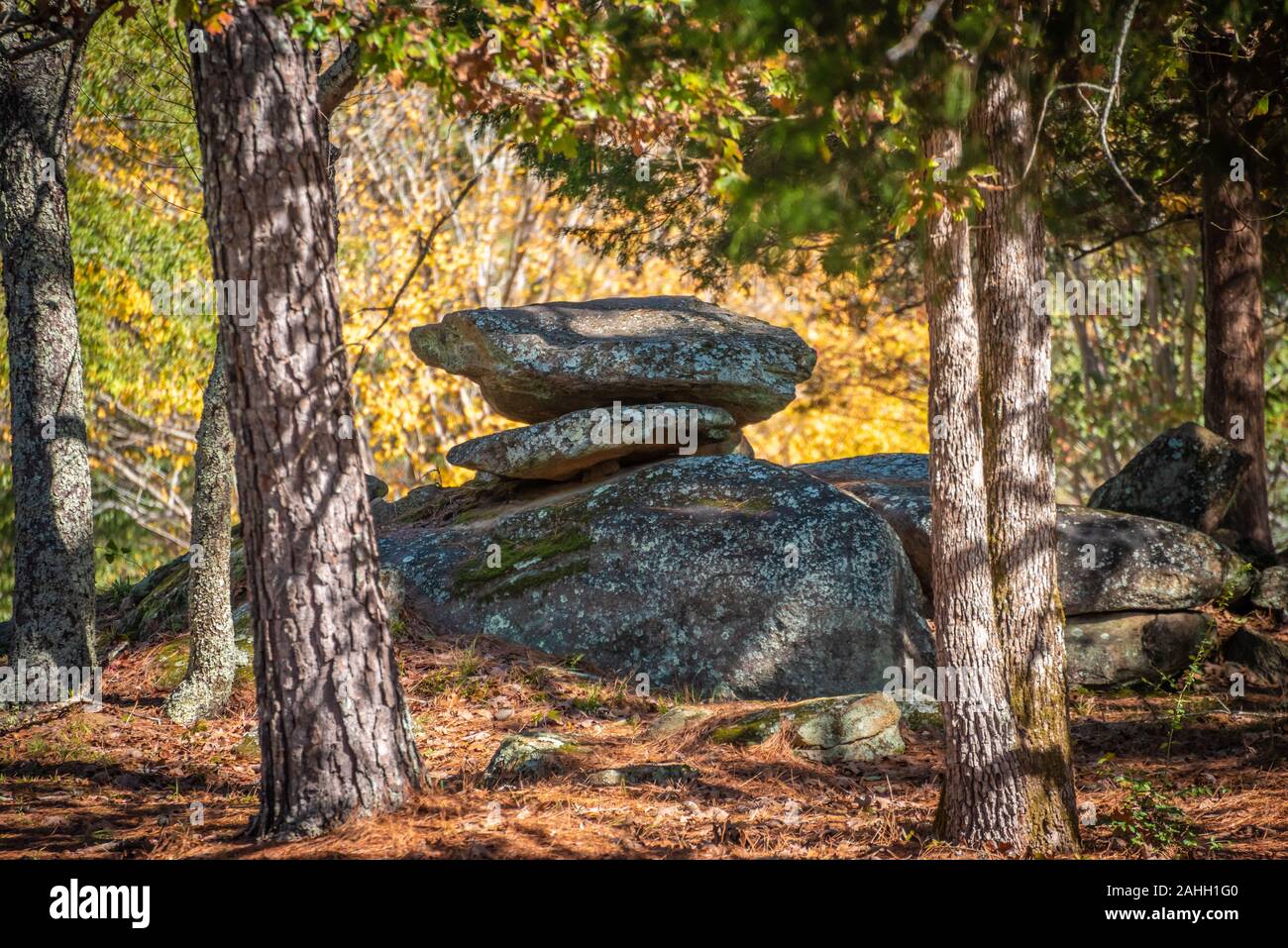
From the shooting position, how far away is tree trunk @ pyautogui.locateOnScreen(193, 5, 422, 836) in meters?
4.72

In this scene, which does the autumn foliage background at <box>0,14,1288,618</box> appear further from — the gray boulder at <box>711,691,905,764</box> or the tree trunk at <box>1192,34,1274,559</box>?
the gray boulder at <box>711,691,905,764</box>

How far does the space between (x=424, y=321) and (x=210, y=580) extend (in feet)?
42.3

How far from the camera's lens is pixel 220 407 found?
278 inches

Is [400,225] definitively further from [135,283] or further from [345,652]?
[345,652]

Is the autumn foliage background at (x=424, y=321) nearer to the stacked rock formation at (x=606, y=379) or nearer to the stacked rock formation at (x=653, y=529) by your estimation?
the stacked rock formation at (x=606, y=379)

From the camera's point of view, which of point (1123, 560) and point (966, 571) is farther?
point (1123, 560)

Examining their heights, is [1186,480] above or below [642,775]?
above

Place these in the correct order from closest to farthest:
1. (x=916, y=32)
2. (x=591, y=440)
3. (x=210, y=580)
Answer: (x=916, y=32) < (x=210, y=580) < (x=591, y=440)

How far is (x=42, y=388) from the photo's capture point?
293 inches

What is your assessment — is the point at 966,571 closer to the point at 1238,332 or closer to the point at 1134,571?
the point at 1134,571

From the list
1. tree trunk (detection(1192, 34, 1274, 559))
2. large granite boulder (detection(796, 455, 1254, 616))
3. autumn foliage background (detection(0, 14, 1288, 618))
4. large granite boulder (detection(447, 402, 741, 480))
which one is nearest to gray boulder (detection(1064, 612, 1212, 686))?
large granite boulder (detection(796, 455, 1254, 616))

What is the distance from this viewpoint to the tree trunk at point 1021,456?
498cm

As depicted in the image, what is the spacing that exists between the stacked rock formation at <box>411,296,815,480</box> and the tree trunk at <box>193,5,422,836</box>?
464 centimetres

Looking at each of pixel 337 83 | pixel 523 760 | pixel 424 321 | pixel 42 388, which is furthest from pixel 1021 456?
pixel 424 321
